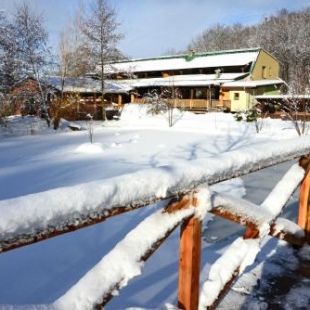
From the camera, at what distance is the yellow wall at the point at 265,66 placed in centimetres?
3906

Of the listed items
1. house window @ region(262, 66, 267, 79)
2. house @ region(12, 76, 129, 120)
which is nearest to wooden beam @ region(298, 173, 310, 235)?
house @ region(12, 76, 129, 120)

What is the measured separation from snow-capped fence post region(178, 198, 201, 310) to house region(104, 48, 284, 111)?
111ft

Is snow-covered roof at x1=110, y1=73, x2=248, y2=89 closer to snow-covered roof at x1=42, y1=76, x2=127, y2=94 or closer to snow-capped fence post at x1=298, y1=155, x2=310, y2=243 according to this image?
snow-covered roof at x1=42, y1=76, x2=127, y2=94

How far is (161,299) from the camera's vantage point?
3.20 meters

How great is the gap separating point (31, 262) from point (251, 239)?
299 cm

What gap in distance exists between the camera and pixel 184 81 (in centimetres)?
3781

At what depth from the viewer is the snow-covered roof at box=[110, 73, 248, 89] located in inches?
1421

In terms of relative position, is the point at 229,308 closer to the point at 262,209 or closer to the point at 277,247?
the point at 262,209

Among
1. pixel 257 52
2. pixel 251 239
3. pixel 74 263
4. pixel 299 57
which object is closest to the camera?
pixel 251 239

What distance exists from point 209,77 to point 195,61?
4486 mm

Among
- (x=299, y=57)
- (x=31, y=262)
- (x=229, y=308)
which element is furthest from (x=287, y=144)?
(x=299, y=57)

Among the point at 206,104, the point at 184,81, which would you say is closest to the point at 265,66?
the point at 184,81

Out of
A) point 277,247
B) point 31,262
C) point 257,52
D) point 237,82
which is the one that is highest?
point 257,52

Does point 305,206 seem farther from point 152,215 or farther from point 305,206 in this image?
point 152,215
